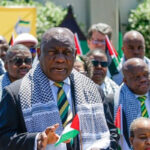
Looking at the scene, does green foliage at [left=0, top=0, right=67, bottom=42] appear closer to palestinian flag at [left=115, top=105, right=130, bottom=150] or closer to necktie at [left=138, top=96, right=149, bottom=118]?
necktie at [left=138, top=96, right=149, bottom=118]

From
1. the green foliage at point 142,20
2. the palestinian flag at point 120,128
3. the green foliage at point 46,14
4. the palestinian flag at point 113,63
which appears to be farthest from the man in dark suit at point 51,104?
the green foliage at point 142,20

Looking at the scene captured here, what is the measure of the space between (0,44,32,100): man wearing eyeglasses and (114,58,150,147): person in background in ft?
3.74

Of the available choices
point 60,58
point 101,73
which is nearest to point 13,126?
point 60,58

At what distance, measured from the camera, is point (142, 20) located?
49.4 ft

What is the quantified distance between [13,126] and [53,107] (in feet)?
1.17

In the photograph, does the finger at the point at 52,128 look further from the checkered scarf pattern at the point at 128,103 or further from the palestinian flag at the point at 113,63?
the palestinian flag at the point at 113,63

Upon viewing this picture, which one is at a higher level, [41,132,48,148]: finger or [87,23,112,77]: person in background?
[87,23,112,77]: person in background

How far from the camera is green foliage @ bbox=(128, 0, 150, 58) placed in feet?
48.5

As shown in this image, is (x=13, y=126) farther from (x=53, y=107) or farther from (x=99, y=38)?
(x=99, y=38)

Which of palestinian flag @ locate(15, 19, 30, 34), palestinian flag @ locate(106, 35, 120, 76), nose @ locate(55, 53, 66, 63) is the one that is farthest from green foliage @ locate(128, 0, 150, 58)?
nose @ locate(55, 53, 66, 63)

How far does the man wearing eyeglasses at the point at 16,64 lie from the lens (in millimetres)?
6072

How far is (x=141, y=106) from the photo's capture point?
5.61 metres

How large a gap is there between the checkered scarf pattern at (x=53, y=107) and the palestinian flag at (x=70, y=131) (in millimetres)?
145

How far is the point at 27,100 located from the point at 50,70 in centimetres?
30
